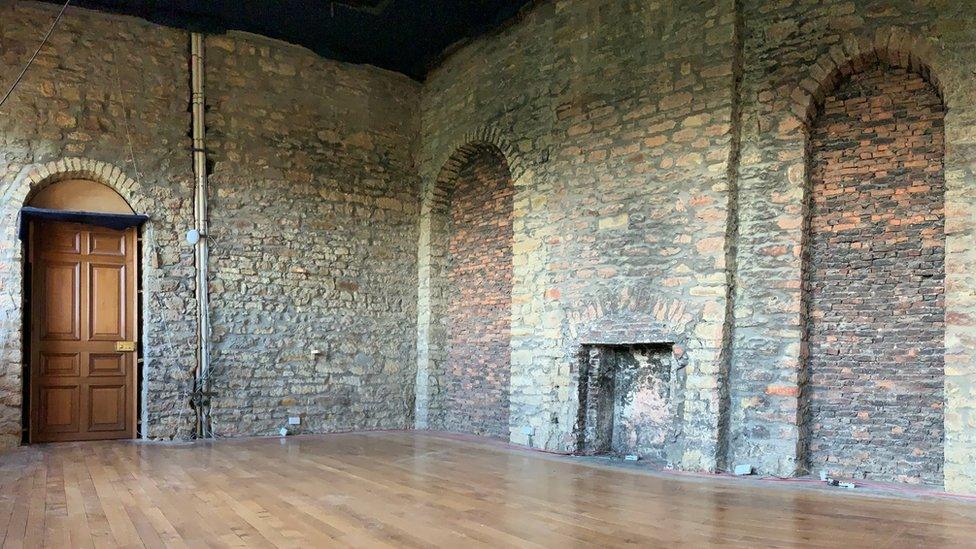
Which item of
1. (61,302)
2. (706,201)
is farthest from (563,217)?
(61,302)

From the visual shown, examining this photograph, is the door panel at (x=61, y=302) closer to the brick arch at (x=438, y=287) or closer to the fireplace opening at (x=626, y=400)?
the brick arch at (x=438, y=287)

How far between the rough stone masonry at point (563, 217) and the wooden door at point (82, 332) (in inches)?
11.2

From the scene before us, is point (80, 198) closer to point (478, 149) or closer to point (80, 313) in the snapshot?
point (80, 313)

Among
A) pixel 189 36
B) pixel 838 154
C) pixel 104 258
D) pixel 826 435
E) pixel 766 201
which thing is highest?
pixel 189 36

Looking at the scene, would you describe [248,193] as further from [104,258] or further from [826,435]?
[826,435]

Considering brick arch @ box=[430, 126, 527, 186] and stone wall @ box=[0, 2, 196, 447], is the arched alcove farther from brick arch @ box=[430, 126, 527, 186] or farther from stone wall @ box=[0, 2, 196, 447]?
brick arch @ box=[430, 126, 527, 186]

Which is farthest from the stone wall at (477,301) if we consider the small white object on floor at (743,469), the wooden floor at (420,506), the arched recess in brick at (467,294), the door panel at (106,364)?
the door panel at (106,364)

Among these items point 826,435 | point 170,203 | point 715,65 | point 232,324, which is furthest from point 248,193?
point 826,435

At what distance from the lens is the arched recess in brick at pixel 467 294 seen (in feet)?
24.8

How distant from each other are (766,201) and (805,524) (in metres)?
2.51

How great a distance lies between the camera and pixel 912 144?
4.85 meters

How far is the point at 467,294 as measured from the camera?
809 centimetres

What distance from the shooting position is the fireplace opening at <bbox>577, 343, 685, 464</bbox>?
5.84m

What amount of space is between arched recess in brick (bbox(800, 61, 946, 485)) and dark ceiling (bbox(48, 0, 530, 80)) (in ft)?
11.3
